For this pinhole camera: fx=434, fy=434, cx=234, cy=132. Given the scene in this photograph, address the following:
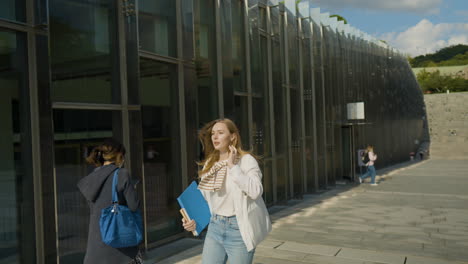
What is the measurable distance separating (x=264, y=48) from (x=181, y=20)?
4.70 meters

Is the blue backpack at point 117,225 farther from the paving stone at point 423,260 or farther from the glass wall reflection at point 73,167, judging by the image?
the paving stone at point 423,260

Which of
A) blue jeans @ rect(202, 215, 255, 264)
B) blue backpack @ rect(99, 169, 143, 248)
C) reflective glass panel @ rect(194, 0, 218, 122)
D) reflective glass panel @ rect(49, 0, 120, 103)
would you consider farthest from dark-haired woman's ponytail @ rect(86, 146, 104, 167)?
reflective glass panel @ rect(194, 0, 218, 122)

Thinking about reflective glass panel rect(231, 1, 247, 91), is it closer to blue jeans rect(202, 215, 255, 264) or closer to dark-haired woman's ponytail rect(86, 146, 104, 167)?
dark-haired woman's ponytail rect(86, 146, 104, 167)

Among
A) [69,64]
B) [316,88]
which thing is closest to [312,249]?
[69,64]

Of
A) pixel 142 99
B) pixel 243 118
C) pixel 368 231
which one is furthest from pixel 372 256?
pixel 243 118

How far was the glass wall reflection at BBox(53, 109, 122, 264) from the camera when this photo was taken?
5.84 metres

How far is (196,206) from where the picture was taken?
3518 millimetres

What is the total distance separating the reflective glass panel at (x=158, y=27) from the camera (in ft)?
24.8

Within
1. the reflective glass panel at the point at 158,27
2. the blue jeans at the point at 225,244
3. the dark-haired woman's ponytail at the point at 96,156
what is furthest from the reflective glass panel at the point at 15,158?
the blue jeans at the point at 225,244

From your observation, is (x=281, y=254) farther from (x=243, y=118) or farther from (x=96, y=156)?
(x=243, y=118)

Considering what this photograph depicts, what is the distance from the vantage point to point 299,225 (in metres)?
9.60

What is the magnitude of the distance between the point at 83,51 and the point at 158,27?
1.95 m

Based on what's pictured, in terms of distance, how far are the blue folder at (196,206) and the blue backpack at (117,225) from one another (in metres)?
0.48

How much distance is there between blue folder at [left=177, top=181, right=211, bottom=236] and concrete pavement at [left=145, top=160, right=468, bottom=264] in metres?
3.36
